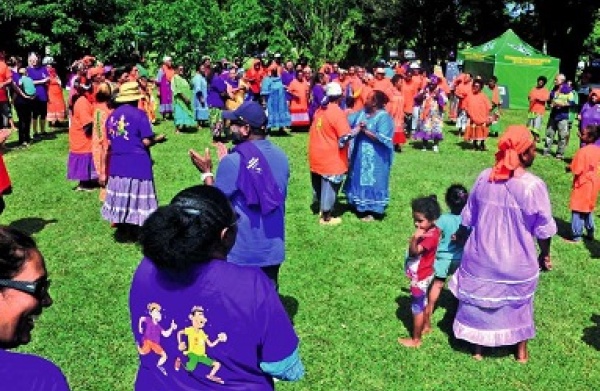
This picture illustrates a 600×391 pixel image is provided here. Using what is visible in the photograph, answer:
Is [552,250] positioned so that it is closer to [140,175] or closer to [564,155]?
[140,175]

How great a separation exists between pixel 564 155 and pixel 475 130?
82.9 inches

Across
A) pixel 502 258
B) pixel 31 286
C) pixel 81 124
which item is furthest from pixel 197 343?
pixel 81 124

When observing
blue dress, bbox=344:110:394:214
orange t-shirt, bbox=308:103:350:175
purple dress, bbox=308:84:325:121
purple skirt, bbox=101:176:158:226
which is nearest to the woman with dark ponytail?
purple skirt, bbox=101:176:158:226

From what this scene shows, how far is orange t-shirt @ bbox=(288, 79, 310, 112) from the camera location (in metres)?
14.5

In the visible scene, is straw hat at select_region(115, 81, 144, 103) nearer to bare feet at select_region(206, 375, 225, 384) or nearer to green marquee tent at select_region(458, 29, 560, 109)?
bare feet at select_region(206, 375, 225, 384)

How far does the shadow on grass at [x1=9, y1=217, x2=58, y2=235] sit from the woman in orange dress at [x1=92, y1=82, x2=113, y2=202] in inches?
39.7

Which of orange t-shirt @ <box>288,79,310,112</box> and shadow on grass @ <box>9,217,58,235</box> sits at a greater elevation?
orange t-shirt @ <box>288,79,310,112</box>

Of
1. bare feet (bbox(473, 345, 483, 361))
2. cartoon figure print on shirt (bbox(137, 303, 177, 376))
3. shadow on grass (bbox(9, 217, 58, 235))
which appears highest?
cartoon figure print on shirt (bbox(137, 303, 177, 376))

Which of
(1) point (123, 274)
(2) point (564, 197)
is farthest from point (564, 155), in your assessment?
(1) point (123, 274)

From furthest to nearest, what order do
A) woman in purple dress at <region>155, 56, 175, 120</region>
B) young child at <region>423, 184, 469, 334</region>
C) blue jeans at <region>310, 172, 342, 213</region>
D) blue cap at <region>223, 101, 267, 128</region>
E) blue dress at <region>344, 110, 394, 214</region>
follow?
woman in purple dress at <region>155, 56, 175, 120</region>
blue dress at <region>344, 110, 394, 214</region>
blue jeans at <region>310, 172, 342, 213</region>
young child at <region>423, 184, 469, 334</region>
blue cap at <region>223, 101, 267, 128</region>

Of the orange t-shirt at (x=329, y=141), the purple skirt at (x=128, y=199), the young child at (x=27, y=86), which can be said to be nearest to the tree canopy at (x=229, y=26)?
the young child at (x=27, y=86)

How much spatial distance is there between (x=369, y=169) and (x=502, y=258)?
12.4ft

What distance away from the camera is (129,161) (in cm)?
620

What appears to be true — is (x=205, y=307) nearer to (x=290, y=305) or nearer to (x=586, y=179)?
(x=290, y=305)
